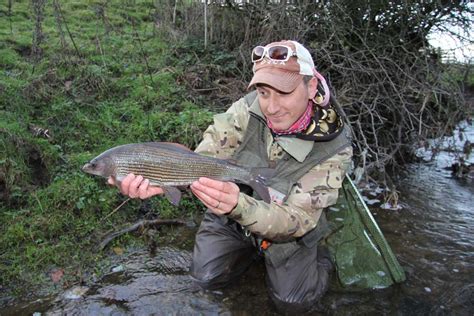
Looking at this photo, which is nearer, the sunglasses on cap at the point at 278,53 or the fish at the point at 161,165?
the fish at the point at 161,165

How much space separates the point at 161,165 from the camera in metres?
3.13

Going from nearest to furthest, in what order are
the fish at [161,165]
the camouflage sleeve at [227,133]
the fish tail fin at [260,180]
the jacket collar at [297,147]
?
the fish at [161,165]
the fish tail fin at [260,180]
the jacket collar at [297,147]
the camouflage sleeve at [227,133]

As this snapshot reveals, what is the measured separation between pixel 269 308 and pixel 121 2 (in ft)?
31.3

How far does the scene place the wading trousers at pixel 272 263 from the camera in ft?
12.8

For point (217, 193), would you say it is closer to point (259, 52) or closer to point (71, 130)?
point (259, 52)

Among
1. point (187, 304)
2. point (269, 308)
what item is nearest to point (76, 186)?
point (187, 304)

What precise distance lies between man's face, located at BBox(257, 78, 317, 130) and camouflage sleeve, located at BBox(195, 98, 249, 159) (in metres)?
0.47

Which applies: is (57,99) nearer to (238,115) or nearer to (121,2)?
(238,115)

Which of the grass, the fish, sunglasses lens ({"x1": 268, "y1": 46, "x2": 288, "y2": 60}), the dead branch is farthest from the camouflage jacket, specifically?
the grass

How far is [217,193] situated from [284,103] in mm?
1019

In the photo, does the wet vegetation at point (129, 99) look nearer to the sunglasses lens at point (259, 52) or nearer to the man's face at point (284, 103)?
the man's face at point (284, 103)

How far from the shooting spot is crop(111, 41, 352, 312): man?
3.20 m

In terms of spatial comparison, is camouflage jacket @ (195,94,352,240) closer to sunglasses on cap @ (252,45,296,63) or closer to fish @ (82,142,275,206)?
fish @ (82,142,275,206)

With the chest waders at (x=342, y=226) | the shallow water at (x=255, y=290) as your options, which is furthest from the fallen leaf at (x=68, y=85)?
the chest waders at (x=342, y=226)
